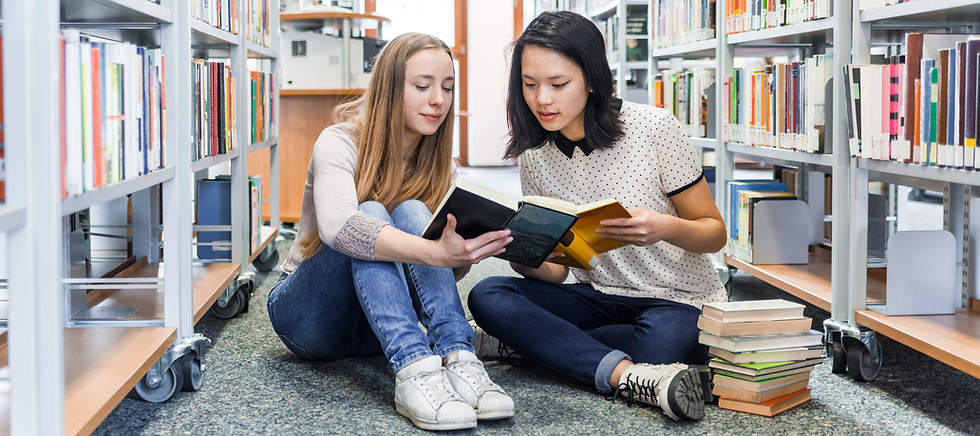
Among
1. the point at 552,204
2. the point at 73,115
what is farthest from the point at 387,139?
the point at 73,115

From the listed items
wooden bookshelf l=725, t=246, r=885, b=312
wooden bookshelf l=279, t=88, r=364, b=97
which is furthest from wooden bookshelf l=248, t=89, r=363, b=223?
wooden bookshelf l=725, t=246, r=885, b=312

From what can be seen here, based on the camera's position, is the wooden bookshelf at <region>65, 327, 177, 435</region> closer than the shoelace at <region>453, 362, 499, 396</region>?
Yes

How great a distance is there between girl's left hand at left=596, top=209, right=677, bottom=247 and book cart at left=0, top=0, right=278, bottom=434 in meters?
0.75

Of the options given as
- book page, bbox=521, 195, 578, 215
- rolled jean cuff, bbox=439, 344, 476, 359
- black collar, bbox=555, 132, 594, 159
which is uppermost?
black collar, bbox=555, 132, 594, 159

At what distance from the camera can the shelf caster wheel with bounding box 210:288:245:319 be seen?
2.38 metres

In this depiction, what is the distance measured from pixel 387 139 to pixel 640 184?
48 centimetres

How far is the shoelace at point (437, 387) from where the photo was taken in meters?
1.49

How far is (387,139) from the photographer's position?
5.66ft

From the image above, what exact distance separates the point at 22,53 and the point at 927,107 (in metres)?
1.44

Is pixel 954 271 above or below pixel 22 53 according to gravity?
below

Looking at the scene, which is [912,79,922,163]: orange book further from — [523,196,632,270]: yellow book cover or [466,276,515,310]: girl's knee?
[466,276,515,310]: girl's knee

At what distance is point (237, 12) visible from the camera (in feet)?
8.17

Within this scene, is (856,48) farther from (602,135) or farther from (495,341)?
(495,341)

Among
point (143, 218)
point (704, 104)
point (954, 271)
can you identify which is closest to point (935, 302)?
point (954, 271)
